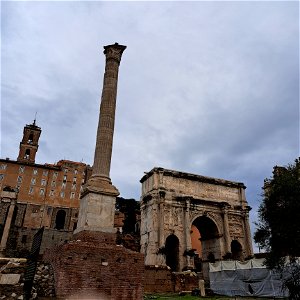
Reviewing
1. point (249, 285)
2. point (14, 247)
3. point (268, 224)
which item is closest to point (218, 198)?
point (249, 285)

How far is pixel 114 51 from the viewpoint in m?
15.2

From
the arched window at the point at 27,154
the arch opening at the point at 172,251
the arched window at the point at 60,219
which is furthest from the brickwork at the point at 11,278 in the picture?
the arched window at the point at 27,154

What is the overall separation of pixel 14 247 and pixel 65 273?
1656 inches

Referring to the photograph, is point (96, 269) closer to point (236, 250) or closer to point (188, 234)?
point (188, 234)

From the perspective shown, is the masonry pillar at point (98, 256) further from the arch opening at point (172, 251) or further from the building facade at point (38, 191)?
the building facade at point (38, 191)

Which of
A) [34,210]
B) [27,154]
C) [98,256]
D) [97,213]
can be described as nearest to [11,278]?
[98,256]

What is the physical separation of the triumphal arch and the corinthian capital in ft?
52.1

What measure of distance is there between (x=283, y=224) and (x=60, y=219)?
5008 centimetres

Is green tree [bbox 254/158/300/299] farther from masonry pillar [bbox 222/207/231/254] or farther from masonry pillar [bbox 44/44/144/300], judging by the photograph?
masonry pillar [bbox 222/207/231/254]

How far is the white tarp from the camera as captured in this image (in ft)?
58.7

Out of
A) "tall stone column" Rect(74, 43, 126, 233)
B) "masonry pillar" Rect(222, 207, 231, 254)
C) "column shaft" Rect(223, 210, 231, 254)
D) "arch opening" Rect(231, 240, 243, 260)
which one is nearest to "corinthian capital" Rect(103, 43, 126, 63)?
"tall stone column" Rect(74, 43, 126, 233)

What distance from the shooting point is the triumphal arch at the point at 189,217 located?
2727cm

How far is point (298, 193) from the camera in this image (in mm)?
12922

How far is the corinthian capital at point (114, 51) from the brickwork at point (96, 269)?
28.8 feet
